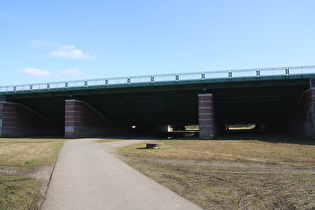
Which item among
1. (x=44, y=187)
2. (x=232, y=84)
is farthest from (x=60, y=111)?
(x=44, y=187)

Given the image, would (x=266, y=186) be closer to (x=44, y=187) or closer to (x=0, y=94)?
(x=44, y=187)

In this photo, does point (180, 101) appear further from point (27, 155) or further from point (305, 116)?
point (27, 155)

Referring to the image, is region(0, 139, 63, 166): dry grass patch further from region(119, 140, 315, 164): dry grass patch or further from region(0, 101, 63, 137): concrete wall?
region(0, 101, 63, 137): concrete wall

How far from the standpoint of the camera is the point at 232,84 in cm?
3453

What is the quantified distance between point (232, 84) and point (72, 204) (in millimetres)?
31713

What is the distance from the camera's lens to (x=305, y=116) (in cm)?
3294

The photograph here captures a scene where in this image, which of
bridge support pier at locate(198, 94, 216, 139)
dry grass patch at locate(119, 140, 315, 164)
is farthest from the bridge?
dry grass patch at locate(119, 140, 315, 164)

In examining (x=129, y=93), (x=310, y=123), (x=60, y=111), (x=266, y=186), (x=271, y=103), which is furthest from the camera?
(x=60, y=111)

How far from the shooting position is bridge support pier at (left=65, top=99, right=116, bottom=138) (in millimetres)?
41781

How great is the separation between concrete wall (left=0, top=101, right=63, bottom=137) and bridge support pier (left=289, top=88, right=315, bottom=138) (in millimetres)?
51329

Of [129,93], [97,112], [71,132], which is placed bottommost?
[71,132]

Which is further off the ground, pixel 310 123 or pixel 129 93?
pixel 129 93

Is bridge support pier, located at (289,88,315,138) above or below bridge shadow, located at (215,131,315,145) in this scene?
above

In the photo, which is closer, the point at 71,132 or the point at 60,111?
the point at 71,132
